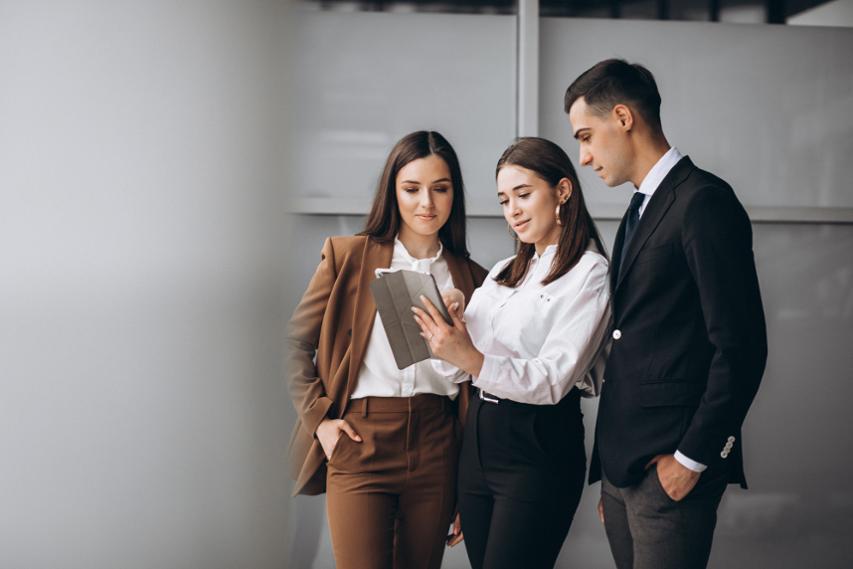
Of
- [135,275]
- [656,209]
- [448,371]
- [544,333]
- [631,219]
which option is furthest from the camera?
[448,371]

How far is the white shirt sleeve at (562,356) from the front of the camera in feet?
4.98

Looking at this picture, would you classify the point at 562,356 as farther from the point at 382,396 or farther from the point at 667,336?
the point at 382,396

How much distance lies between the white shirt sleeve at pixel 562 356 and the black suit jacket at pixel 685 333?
0.10 meters

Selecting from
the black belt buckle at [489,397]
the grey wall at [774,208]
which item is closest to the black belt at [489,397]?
the black belt buckle at [489,397]

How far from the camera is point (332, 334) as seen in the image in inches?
73.7

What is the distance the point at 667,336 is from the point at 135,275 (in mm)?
1167

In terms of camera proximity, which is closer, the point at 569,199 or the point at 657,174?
the point at 657,174

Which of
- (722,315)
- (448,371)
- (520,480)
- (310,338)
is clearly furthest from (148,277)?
(310,338)

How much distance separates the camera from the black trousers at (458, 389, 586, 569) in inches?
61.9

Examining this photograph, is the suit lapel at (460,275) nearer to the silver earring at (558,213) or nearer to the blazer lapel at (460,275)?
the blazer lapel at (460,275)

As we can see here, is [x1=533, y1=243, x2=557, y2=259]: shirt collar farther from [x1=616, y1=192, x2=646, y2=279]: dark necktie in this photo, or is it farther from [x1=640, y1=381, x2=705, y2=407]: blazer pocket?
[x1=640, y1=381, x2=705, y2=407]: blazer pocket

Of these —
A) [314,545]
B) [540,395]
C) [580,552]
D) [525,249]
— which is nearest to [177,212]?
[540,395]

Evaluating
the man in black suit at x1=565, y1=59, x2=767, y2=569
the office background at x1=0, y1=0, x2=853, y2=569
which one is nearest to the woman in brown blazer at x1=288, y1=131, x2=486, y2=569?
the man in black suit at x1=565, y1=59, x2=767, y2=569

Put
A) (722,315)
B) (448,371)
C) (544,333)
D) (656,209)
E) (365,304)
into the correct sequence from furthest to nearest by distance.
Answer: (365,304)
(448,371)
(544,333)
(656,209)
(722,315)
